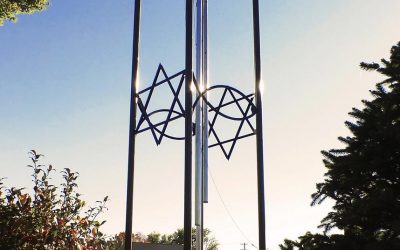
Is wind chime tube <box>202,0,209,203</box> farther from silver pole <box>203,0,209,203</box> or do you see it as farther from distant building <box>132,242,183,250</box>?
distant building <box>132,242,183,250</box>

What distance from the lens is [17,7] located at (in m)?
13.1

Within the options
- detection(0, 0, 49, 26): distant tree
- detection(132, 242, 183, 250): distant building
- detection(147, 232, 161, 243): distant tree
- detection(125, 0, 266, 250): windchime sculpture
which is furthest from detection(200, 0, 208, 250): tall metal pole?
detection(147, 232, 161, 243): distant tree

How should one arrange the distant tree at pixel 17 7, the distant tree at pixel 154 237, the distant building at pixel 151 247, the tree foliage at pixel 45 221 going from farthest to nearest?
the distant tree at pixel 154 237, the distant building at pixel 151 247, the distant tree at pixel 17 7, the tree foliage at pixel 45 221

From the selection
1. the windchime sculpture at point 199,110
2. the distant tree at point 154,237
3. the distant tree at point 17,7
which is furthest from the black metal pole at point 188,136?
the distant tree at point 154,237

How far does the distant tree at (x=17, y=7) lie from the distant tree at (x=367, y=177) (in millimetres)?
9169

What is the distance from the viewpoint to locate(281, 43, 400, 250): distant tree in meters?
6.40

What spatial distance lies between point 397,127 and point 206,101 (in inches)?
99.0

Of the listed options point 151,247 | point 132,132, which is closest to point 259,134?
point 132,132

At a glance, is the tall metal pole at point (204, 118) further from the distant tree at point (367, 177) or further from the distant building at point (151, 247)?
the distant building at point (151, 247)

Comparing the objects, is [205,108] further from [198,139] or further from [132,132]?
[132,132]

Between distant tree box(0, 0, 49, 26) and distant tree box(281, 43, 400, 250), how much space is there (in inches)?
361

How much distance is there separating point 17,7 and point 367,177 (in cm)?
1001

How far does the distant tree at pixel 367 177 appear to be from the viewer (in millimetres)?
6398

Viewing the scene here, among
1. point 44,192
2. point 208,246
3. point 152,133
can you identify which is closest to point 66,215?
point 44,192
